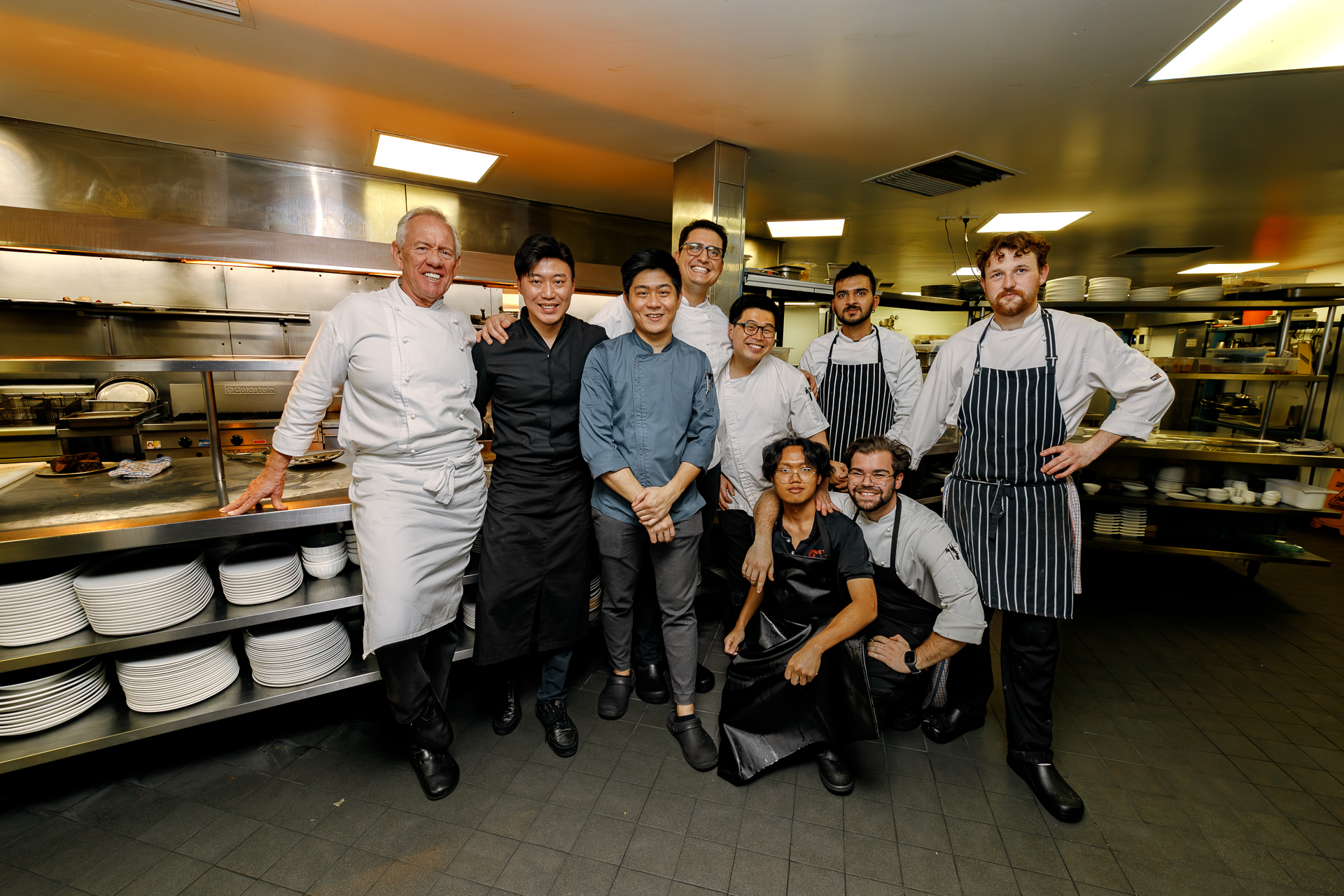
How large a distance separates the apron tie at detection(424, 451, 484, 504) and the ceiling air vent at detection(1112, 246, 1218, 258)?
7445mm

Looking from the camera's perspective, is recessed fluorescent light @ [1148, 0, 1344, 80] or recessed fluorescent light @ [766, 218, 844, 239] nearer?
recessed fluorescent light @ [1148, 0, 1344, 80]

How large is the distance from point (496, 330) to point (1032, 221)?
527cm

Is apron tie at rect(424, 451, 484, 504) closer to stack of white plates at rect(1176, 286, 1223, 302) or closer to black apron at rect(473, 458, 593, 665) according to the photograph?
black apron at rect(473, 458, 593, 665)

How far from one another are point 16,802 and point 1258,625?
5.99 meters

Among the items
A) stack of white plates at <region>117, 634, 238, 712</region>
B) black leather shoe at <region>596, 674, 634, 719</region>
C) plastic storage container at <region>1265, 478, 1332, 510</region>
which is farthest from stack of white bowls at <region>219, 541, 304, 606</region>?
plastic storage container at <region>1265, 478, 1332, 510</region>

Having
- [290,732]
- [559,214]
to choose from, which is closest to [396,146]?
[559,214]

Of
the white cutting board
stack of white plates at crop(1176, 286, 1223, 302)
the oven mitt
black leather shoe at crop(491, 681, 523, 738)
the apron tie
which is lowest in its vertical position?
black leather shoe at crop(491, 681, 523, 738)

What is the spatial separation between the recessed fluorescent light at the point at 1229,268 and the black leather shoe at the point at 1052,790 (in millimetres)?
7968

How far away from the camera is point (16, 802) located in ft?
6.14

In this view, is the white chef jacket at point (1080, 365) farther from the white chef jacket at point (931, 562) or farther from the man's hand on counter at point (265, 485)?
the man's hand on counter at point (265, 485)

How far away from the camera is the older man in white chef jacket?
184cm

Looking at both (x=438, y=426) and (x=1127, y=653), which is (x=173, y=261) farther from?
(x=1127, y=653)

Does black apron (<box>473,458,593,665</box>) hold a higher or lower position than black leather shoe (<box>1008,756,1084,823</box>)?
higher

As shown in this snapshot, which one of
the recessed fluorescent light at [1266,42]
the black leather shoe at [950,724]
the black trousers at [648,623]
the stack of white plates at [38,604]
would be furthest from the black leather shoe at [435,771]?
the recessed fluorescent light at [1266,42]
